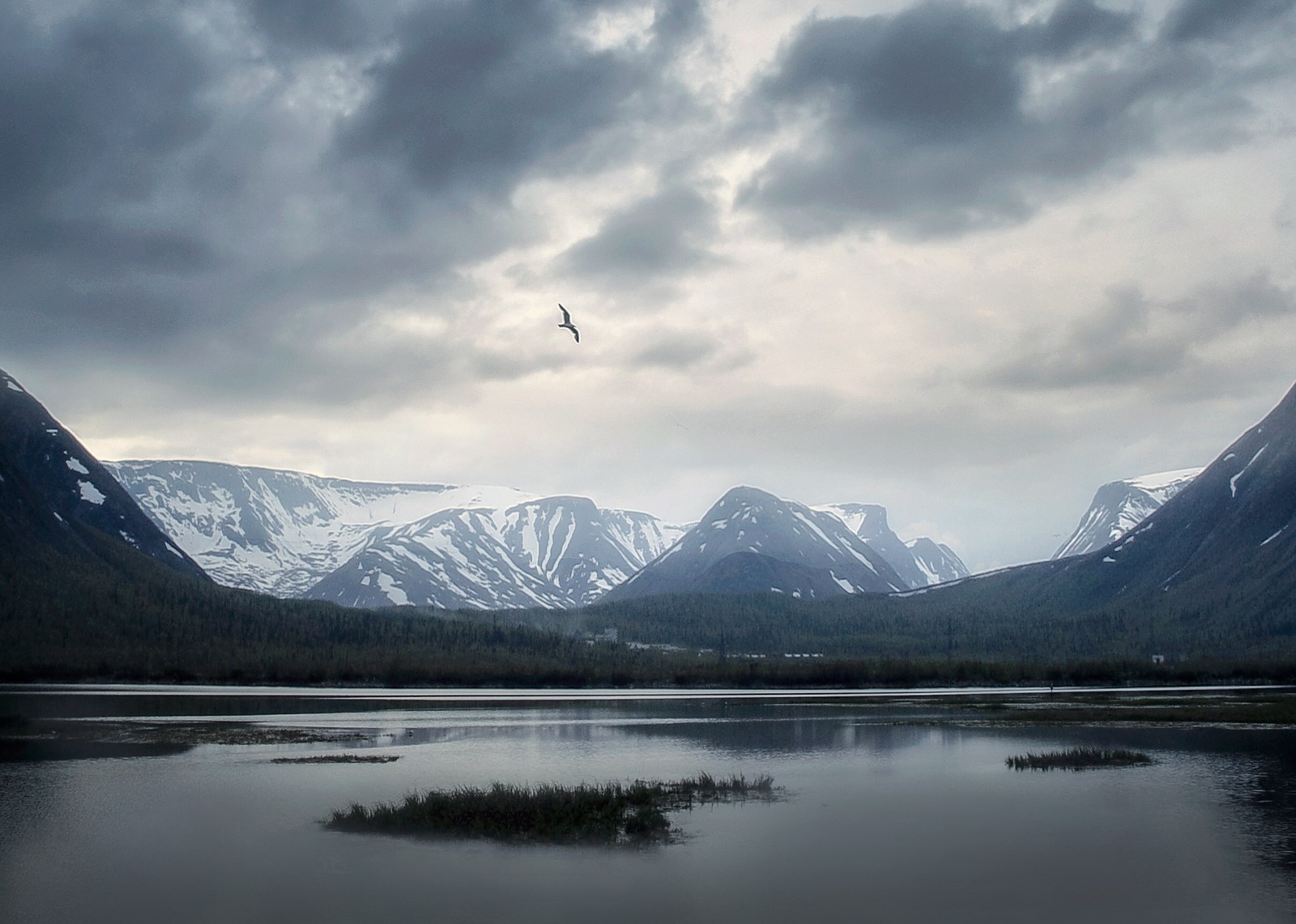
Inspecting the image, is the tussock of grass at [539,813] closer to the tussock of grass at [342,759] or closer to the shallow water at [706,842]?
the shallow water at [706,842]

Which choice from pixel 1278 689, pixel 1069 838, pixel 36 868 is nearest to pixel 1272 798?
pixel 1069 838

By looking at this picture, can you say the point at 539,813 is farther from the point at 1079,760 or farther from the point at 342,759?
the point at 1079,760

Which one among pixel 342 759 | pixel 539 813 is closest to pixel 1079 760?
pixel 539 813

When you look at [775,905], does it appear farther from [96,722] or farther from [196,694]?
[196,694]

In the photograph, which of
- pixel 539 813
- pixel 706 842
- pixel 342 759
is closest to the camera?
pixel 706 842

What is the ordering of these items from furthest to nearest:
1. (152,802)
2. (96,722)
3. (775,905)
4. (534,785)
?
1. (96,722)
2. (534,785)
3. (152,802)
4. (775,905)

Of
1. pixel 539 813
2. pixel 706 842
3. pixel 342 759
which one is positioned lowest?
pixel 706 842
